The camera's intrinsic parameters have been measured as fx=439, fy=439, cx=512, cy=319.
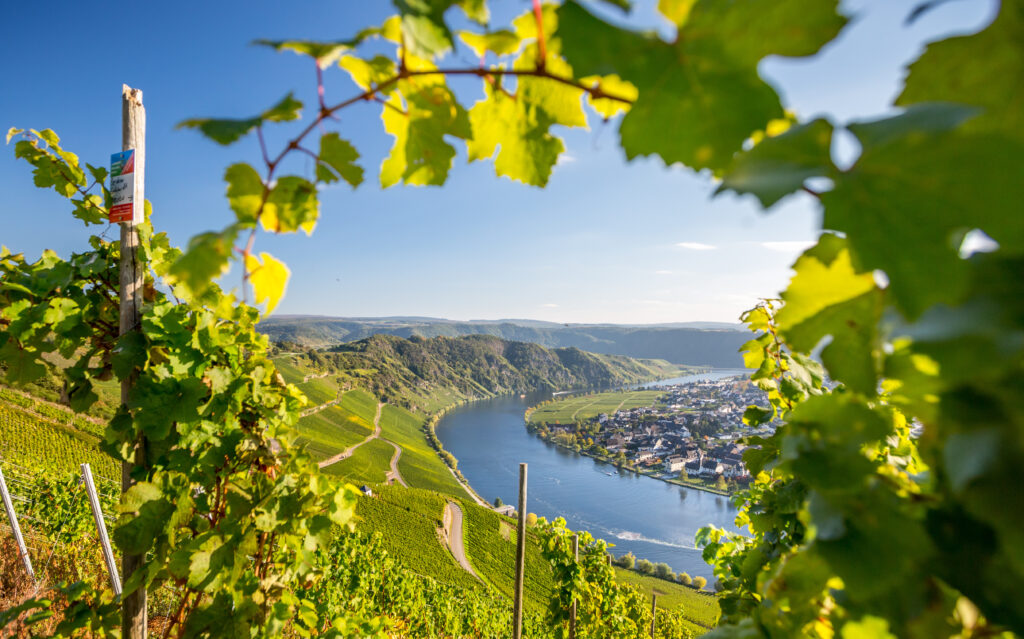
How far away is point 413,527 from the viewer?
37656 millimetres

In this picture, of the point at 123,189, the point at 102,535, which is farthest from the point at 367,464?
the point at 123,189

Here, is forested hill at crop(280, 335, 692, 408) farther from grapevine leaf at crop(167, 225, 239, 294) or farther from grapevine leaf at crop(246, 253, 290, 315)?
grapevine leaf at crop(167, 225, 239, 294)

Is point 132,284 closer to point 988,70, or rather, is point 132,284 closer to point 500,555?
point 988,70

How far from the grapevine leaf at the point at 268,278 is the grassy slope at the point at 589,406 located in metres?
83.2

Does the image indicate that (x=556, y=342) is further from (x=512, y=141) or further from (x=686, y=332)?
(x=512, y=141)

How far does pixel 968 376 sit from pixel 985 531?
0.14 metres

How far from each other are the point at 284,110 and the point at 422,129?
19 cm

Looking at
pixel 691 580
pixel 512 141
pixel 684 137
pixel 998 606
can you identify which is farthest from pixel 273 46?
pixel 691 580

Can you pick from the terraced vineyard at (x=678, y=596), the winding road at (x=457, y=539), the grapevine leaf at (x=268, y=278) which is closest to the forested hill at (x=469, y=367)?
the winding road at (x=457, y=539)

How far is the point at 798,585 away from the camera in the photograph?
487 mm

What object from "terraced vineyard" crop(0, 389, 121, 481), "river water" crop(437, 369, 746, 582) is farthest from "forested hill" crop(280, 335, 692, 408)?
"terraced vineyard" crop(0, 389, 121, 481)

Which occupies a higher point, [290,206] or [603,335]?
[290,206]

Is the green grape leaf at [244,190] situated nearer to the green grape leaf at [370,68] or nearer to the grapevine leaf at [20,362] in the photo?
the green grape leaf at [370,68]

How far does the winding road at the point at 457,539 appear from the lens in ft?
116
